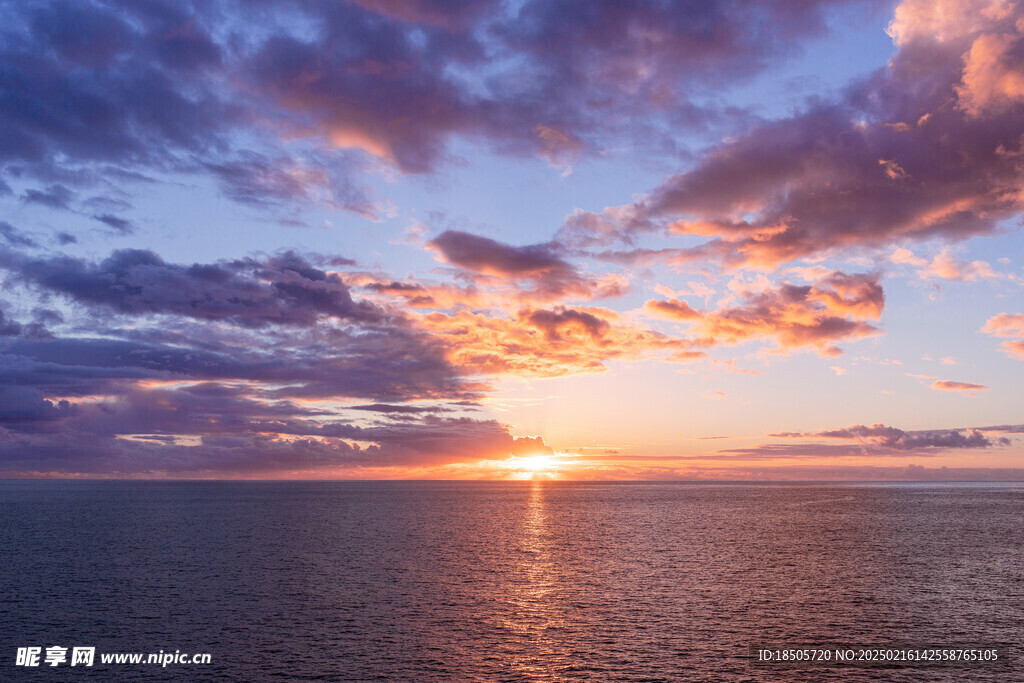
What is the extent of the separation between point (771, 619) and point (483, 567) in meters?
46.2

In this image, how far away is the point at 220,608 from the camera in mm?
71250

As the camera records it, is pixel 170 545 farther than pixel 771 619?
Yes

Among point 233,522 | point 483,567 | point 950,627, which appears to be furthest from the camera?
point 233,522

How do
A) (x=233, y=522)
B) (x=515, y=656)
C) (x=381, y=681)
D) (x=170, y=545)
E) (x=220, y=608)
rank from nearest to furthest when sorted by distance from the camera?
(x=381, y=681), (x=515, y=656), (x=220, y=608), (x=170, y=545), (x=233, y=522)

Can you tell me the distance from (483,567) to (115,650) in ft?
177

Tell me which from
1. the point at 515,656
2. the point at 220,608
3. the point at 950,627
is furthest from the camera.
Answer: the point at 220,608

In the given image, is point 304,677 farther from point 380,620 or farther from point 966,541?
point 966,541

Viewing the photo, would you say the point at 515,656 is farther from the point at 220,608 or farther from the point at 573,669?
the point at 220,608

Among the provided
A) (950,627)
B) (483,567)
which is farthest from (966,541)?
(483,567)

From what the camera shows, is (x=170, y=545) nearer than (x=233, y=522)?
Yes

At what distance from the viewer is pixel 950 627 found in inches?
2527

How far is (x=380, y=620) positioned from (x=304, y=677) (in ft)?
54.3

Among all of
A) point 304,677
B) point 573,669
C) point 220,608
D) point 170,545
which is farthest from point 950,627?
point 170,545

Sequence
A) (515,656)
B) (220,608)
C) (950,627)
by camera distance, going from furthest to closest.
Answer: (220,608)
(950,627)
(515,656)
